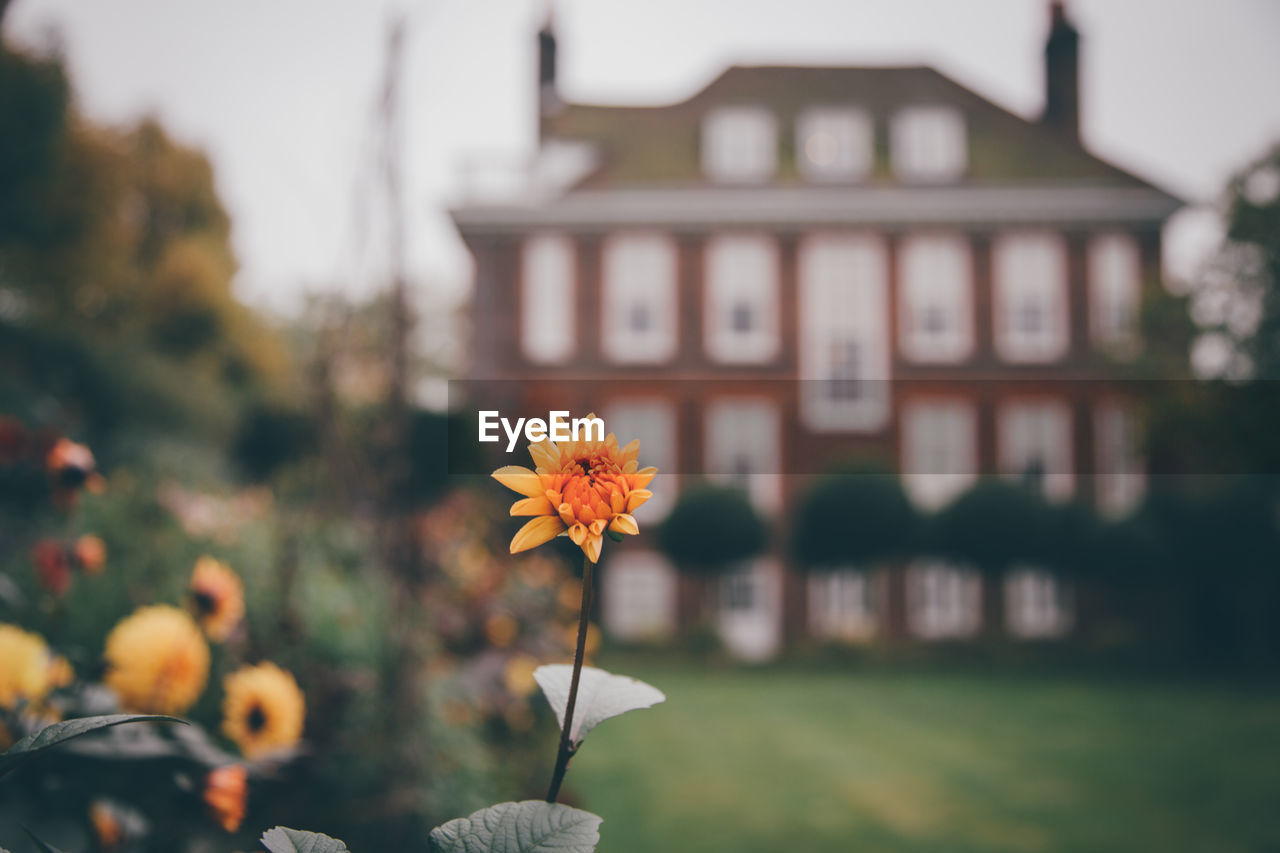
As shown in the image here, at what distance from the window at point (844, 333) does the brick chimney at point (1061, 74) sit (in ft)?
13.3

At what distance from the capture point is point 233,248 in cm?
1830

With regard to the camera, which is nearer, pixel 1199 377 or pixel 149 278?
pixel 1199 377

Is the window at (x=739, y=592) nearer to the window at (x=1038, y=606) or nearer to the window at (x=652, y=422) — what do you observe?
the window at (x=652, y=422)

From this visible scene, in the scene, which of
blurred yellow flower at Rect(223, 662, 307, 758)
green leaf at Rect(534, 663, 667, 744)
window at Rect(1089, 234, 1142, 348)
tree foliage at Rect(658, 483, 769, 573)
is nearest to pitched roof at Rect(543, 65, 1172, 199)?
window at Rect(1089, 234, 1142, 348)

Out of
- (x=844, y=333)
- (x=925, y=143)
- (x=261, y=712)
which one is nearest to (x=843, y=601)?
(x=844, y=333)

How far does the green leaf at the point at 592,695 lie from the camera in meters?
0.45

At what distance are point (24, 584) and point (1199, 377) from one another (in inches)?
301

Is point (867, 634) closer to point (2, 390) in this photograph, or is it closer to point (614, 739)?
point (614, 739)

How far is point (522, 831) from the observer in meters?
0.43

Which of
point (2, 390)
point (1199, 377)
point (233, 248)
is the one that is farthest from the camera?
point (233, 248)

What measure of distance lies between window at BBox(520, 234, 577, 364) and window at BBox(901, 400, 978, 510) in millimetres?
5565

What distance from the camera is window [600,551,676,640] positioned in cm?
1181

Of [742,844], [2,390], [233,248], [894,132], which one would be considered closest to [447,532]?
[742,844]

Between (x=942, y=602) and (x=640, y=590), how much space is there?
4.72 metres
